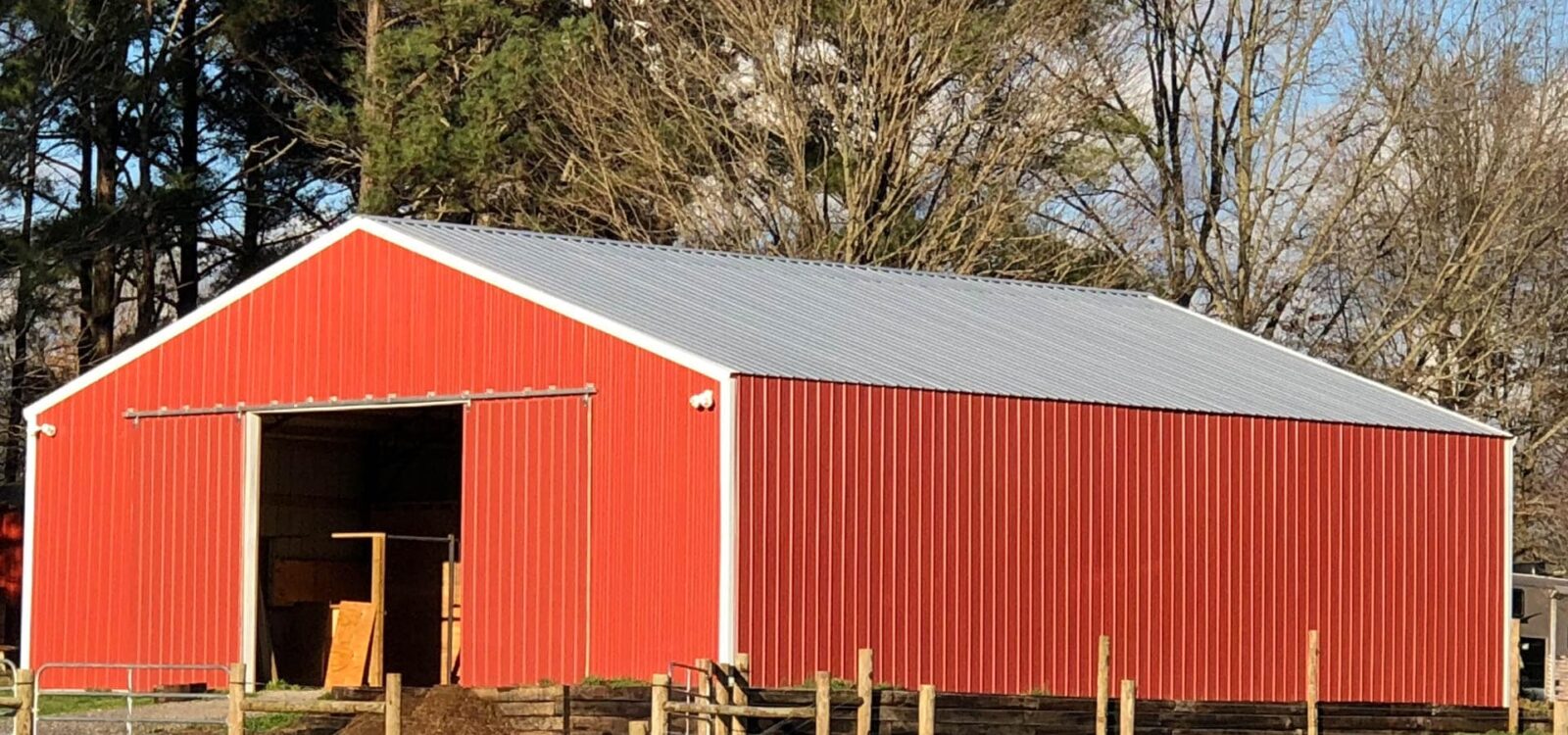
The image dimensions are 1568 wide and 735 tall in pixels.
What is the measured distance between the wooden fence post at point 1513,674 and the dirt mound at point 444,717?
12.9 meters

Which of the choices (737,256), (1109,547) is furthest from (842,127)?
(1109,547)

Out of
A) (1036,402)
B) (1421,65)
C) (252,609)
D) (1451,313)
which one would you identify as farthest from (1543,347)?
(252,609)

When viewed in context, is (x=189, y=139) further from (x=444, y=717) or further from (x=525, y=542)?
(x=444, y=717)

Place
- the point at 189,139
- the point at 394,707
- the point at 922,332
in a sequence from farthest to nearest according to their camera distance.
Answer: the point at 189,139 → the point at 922,332 → the point at 394,707

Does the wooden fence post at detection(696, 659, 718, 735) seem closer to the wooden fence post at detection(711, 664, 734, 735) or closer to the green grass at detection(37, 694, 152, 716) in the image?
the wooden fence post at detection(711, 664, 734, 735)

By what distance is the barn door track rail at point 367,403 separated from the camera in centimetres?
2567

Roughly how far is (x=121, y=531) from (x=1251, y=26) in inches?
988

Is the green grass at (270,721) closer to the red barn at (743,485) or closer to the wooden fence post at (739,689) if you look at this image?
the red barn at (743,485)

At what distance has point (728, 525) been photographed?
23750mm

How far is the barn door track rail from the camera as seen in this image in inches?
1011

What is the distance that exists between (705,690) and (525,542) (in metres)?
3.38

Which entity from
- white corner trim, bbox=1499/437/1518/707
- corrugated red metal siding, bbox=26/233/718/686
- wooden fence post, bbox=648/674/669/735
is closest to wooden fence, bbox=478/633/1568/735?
wooden fence post, bbox=648/674/669/735

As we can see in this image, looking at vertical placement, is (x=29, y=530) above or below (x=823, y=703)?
above

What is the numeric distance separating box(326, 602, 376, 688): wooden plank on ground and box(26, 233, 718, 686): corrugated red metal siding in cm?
182
